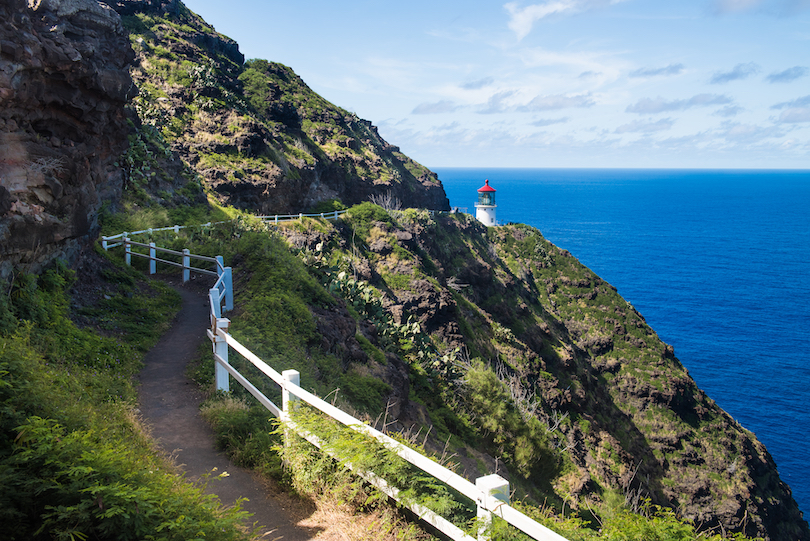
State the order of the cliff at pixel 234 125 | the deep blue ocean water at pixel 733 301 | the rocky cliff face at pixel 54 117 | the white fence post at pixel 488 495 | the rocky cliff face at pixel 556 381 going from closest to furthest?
the white fence post at pixel 488 495 → the rocky cliff face at pixel 54 117 → the rocky cliff face at pixel 556 381 → the cliff at pixel 234 125 → the deep blue ocean water at pixel 733 301

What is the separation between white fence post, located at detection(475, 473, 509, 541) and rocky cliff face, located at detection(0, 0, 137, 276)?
851cm

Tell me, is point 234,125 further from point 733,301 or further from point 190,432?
point 733,301

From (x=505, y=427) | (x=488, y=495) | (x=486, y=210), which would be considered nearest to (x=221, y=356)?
(x=488, y=495)

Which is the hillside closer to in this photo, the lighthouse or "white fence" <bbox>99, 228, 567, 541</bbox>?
"white fence" <bbox>99, 228, 567, 541</bbox>

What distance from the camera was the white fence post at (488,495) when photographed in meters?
4.34

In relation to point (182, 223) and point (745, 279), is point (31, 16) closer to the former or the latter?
point (182, 223)

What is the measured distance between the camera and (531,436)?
23.4 metres

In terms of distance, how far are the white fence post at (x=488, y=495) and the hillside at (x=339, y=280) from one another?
3.41 m

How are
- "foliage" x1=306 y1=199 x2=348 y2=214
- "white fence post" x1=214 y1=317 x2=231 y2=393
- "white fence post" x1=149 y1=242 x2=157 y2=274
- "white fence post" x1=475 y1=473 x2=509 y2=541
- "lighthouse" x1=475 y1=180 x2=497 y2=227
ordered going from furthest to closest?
"lighthouse" x1=475 y1=180 x2=497 y2=227 → "foliage" x1=306 y1=199 x2=348 y2=214 → "white fence post" x1=149 y1=242 x2=157 y2=274 → "white fence post" x1=214 y1=317 x2=231 y2=393 → "white fence post" x1=475 y1=473 x2=509 y2=541

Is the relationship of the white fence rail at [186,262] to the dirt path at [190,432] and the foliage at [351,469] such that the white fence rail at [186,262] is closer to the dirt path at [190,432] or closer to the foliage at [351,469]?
the dirt path at [190,432]

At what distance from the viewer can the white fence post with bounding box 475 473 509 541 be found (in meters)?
4.34

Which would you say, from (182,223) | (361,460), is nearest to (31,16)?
(361,460)

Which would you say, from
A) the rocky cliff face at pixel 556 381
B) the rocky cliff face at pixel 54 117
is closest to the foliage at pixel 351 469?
the rocky cliff face at pixel 54 117

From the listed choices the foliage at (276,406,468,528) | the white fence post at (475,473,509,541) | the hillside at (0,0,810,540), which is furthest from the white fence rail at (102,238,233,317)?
the white fence post at (475,473,509,541)
